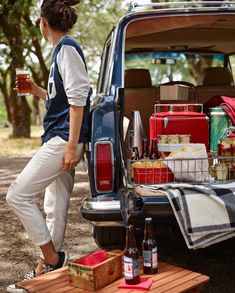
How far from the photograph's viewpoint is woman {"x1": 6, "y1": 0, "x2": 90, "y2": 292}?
339 centimetres

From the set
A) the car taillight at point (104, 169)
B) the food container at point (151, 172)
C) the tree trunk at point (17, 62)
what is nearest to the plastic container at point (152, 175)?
the food container at point (151, 172)

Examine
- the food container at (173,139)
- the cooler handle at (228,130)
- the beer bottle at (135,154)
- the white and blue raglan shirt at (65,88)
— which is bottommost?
the beer bottle at (135,154)

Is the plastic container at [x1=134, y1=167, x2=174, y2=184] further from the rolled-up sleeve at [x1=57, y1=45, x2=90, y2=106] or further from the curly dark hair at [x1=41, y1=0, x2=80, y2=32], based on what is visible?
the curly dark hair at [x1=41, y1=0, x2=80, y2=32]

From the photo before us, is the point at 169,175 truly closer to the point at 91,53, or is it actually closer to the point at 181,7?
the point at 181,7

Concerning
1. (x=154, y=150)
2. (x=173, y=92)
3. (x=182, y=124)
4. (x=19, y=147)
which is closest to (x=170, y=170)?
(x=154, y=150)

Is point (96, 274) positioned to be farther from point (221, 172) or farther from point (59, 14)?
point (59, 14)

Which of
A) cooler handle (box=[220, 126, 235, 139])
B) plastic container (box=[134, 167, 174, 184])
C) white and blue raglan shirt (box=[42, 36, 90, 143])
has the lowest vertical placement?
plastic container (box=[134, 167, 174, 184])

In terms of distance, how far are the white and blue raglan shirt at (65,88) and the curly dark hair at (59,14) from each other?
0.11 m

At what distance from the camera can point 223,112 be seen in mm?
4078

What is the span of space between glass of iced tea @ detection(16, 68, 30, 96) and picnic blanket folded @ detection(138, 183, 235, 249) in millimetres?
1338

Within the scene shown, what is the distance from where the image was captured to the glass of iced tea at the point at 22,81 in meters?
3.81

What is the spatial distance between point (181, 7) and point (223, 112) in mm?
943

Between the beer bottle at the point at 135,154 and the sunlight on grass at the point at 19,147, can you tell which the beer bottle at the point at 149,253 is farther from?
the sunlight on grass at the point at 19,147

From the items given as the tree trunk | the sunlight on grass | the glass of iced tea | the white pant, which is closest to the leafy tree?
the tree trunk
